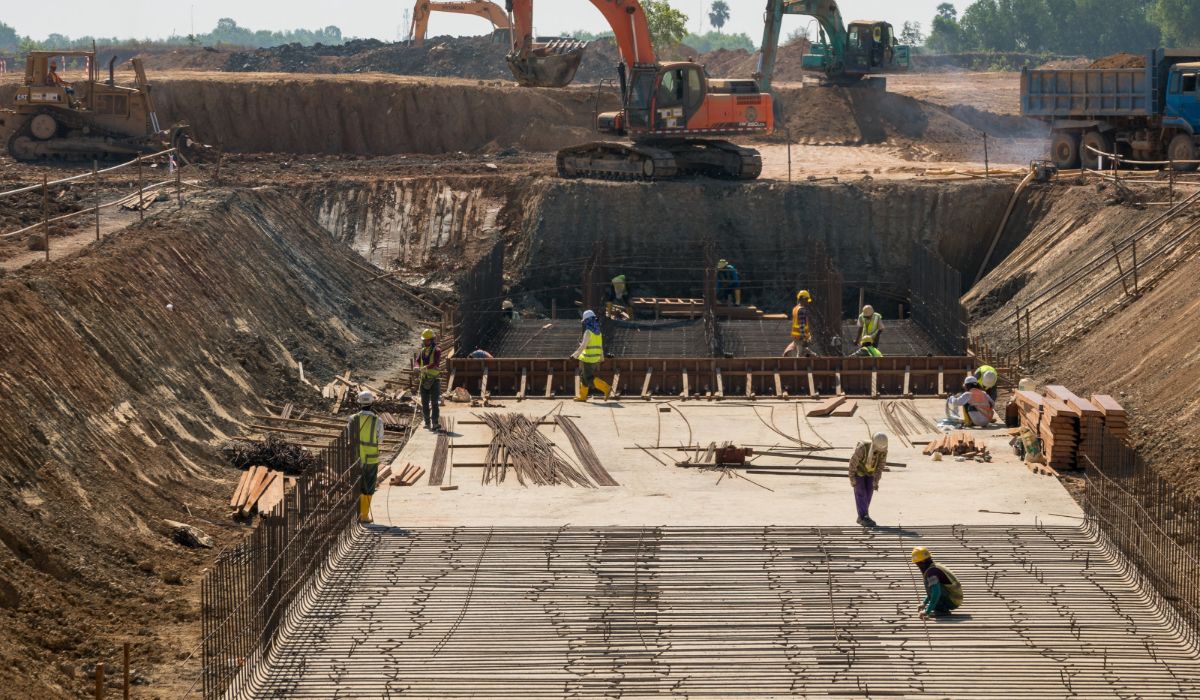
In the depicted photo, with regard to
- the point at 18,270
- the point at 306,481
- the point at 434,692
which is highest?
the point at 18,270

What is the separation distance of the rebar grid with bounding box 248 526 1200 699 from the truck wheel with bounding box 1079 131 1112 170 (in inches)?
789

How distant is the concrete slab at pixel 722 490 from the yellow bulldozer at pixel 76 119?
20147 mm

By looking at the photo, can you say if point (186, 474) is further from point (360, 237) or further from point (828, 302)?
point (360, 237)

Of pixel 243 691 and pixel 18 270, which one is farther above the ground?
pixel 18 270

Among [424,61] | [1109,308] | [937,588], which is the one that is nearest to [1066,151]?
[1109,308]

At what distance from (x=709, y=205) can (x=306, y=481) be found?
20423mm

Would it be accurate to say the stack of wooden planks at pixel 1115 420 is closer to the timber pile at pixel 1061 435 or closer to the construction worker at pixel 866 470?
the timber pile at pixel 1061 435

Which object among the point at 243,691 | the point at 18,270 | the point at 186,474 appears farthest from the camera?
the point at 18,270

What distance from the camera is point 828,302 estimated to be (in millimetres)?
26125

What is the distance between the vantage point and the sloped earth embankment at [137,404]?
13.4m

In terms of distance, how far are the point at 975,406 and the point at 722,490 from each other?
4.49m

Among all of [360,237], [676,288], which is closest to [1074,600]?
[676,288]

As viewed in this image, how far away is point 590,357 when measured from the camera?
74.3 ft

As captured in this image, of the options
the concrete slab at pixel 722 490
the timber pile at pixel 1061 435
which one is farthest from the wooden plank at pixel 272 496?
the timber pile at pixel 1061 435
